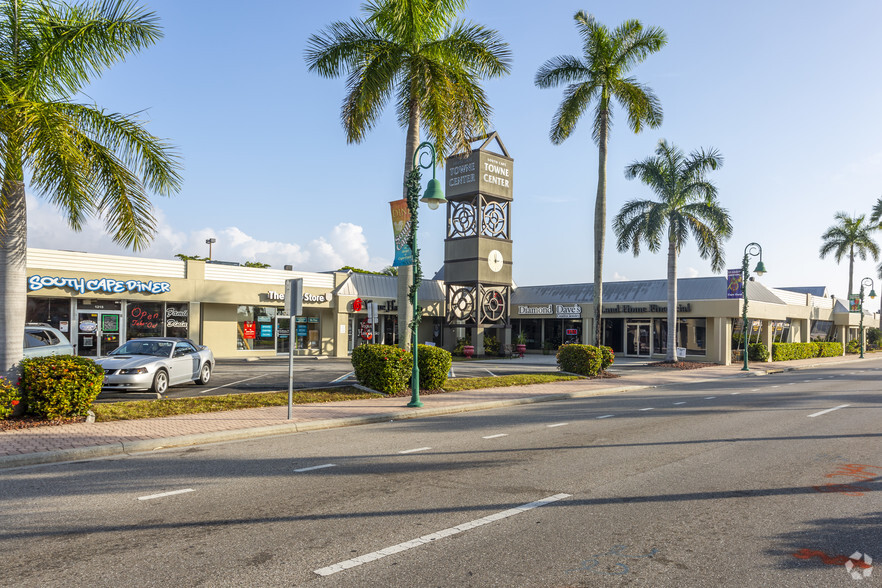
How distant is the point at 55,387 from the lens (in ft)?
36.9

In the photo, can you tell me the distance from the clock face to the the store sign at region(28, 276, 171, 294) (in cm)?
1653

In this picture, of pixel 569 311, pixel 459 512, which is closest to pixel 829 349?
pixel 569 311

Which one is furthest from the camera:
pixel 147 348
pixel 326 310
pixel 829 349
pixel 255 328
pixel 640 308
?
pixel 829 349

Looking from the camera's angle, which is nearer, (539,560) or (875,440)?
(539,560)

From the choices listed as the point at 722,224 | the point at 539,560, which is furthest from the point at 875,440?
the point at 722,224

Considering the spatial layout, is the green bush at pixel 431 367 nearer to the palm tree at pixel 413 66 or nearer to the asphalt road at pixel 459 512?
the palm tree at pixel 413 66

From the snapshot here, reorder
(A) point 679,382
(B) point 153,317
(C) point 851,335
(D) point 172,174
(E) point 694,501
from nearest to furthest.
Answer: (E) point 694,501, (D) point 172,174, (A) point 679,382, (B) point 153,317, (C) point 851,335

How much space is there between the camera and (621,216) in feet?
107

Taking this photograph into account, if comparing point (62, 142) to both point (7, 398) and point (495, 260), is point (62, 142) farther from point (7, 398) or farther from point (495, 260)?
point (495, 260)

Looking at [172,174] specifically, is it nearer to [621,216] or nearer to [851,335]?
[621,216]

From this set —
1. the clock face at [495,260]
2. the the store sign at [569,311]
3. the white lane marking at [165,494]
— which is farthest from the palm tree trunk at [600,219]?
the white lane marking at [165,494]

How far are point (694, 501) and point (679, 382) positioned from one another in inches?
754

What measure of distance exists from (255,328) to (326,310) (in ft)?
14.9

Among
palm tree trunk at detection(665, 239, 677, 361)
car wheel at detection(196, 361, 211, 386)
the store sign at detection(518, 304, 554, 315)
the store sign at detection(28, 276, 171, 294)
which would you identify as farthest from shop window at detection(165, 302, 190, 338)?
palm tree trunk at detection(665, 239, 677, 361)
